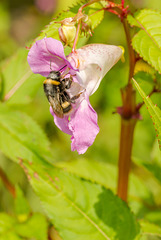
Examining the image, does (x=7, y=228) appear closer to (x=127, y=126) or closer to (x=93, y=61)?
(x=127, y=126)

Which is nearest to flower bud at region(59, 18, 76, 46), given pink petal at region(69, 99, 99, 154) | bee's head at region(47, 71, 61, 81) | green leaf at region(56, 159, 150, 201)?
bee's head at region(47, 71, 61, 81)

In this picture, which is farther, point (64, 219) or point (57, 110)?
point (64, 219)

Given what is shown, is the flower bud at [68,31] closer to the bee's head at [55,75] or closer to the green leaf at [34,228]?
the bee's head at [55,75]

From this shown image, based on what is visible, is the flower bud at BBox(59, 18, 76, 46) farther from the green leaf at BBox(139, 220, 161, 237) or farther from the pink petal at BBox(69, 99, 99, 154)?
the green leaf at BBox(139, 220, 161, 237)

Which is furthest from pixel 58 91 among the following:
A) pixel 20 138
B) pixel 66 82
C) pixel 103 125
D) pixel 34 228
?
pixel 103 125

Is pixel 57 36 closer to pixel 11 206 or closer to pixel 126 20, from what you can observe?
pixel 126 20

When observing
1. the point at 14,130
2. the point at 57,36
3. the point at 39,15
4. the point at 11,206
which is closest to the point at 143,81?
the point at 57,36

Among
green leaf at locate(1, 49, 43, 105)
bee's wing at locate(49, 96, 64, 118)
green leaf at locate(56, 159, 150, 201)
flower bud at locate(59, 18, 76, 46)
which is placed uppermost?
flower bud at locate(59, 18, 76, 46)
